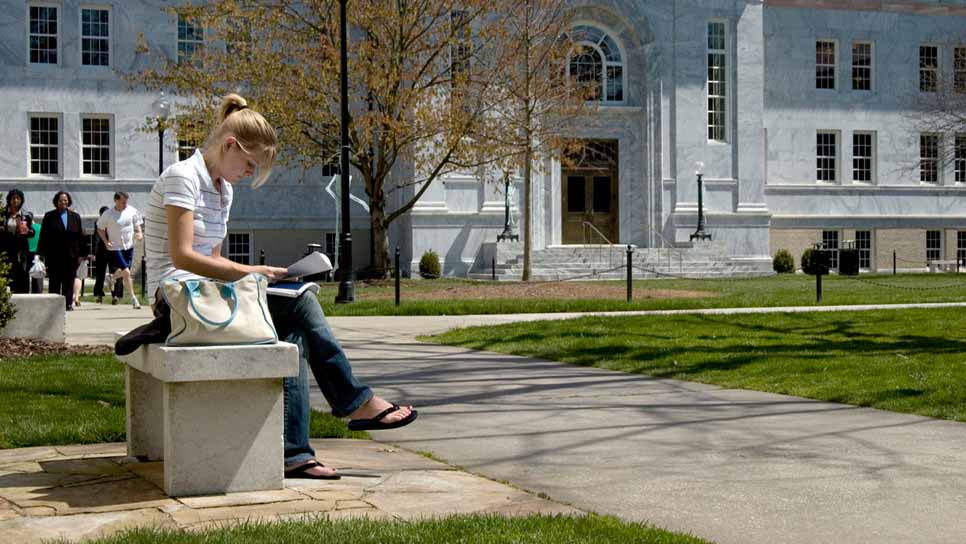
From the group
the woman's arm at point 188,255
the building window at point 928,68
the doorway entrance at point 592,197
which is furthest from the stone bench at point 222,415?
the building window at point 928,68

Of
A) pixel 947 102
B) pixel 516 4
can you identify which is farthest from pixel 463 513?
pixel 947 102

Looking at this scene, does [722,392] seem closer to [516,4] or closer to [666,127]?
[516,4]

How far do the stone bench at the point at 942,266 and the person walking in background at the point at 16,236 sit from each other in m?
33.4

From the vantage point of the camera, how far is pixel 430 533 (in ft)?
16.8

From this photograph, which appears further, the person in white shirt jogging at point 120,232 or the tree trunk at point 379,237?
the tree trunk at point 379,237

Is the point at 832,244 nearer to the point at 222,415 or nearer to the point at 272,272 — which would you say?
the point at 272,272

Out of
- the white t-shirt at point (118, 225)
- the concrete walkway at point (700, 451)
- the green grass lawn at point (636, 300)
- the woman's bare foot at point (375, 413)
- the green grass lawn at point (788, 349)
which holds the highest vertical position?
the white t-shirt at point (118, 225)

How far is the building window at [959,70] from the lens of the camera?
43.9 meters

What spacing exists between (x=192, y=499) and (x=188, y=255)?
3.74 feet

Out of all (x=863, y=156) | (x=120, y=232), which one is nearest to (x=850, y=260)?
(x=863, y=156)

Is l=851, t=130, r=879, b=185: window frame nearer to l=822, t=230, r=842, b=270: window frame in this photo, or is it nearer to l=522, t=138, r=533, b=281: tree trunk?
l=822, t=230, r=842, b=270: window frame

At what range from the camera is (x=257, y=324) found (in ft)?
19.9

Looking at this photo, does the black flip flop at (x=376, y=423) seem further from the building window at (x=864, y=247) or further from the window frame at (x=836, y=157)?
the building window at (x=864, y=247)

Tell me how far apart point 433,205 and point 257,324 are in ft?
108
